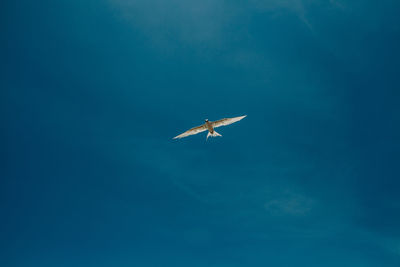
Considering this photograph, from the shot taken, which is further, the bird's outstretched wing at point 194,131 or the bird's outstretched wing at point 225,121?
the bird's outstretched wing at point 194,131

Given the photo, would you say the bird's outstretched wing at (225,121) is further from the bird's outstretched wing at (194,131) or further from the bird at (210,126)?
the bird's outstretched wing at (194,131)

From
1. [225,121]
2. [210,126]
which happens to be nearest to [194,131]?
[210,126]

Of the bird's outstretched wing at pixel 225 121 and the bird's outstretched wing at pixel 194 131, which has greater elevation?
the bird's outstretched wing at pixel 225 121

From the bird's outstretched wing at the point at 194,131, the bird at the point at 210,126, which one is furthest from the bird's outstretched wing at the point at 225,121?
the bird's outstretched wing at the point at 194,131

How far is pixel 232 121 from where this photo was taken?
43531 millimetres

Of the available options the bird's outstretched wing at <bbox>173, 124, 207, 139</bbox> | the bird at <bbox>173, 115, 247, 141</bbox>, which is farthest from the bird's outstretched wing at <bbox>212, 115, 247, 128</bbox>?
the bird's outstretched wing at <bbox>173, 124, 207, 139</bbox>

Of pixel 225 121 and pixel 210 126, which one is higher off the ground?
pixel 225 121

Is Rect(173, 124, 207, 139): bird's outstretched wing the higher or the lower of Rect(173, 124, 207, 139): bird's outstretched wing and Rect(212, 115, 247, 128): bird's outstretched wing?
the lower

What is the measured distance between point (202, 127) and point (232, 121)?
17.9ft

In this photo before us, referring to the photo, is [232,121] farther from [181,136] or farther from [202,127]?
[181,136]

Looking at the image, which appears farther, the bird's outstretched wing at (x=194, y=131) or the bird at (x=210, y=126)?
the bird's outstretched wing at (x=194, y=131)

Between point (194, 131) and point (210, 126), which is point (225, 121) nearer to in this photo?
point (210, 126)

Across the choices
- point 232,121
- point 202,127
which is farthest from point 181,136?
point 232,121

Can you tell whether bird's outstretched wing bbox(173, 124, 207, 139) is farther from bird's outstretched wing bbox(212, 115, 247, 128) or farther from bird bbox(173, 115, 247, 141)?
bird's outstretched wing bbox(212, 115, 247, 128)
